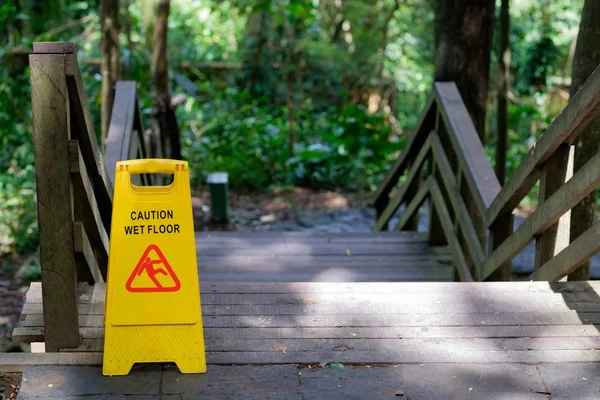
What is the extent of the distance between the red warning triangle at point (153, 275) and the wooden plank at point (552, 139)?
1.81m

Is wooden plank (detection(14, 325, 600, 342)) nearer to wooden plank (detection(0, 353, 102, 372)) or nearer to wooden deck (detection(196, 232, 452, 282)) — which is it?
wooden plank (detection(0, 353, 102, 372))

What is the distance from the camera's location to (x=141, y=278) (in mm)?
2588

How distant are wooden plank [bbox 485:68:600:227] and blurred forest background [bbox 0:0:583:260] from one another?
4.35 m

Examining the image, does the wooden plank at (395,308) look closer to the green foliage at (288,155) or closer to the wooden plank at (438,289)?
the wooden plank at (438,289)

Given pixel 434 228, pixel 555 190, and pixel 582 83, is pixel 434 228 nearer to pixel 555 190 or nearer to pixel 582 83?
pixel 582 83

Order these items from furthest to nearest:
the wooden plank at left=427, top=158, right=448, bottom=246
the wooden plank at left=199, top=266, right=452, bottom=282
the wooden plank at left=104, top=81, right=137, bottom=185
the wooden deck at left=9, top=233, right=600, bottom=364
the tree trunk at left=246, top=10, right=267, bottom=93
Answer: the tree trunk at left=246, top=10, right=267, bottom=93, the wooden plank at left=427, top=158, right=448, bottom=246, the wooden plank at left=199, top=266, right=452, bottom=282, the wooden plank at left=104, top=81, right=137, bottom=185, the wooden deck at left=9, top=233, right=600, bottom=364

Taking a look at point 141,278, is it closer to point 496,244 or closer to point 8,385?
point 8,385

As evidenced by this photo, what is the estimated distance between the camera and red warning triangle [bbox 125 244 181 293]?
2582 mm

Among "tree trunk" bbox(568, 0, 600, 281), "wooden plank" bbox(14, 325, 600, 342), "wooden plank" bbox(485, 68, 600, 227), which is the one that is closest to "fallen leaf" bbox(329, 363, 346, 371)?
"wooden plank" bbox(14, 325, 600, 342)

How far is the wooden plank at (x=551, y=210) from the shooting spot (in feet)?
9.95

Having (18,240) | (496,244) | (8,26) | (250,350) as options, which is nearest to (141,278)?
(250,350)

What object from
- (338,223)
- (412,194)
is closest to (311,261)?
(412,194)

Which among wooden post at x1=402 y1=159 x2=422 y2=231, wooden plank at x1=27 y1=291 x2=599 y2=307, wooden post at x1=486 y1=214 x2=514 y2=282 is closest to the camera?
wooden plank at x1=27 y1=291 x2=599 y2=307

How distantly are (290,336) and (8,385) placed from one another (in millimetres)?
1079
